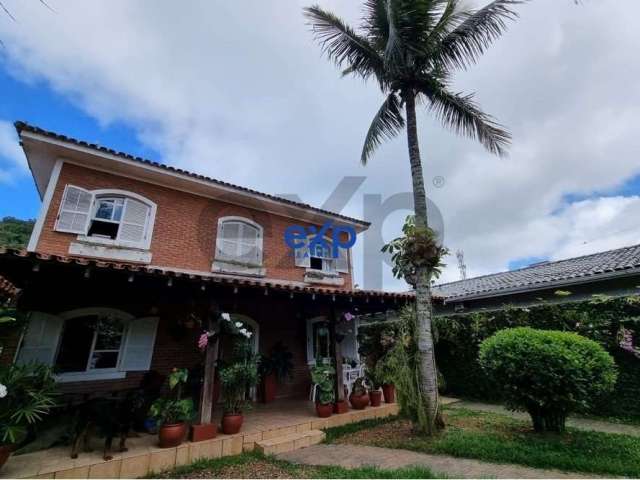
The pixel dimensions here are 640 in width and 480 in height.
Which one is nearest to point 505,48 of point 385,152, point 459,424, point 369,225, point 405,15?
point 405,15

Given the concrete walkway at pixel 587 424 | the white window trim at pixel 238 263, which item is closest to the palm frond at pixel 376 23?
the white window trim at pixel 238 263

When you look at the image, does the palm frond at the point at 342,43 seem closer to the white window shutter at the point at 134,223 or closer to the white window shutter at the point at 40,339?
the white window shutter at the point at 134,223

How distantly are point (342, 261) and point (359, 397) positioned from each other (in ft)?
18.2

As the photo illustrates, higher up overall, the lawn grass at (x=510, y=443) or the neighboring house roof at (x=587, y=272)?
the neighboring house roof at (x=587, y=272)

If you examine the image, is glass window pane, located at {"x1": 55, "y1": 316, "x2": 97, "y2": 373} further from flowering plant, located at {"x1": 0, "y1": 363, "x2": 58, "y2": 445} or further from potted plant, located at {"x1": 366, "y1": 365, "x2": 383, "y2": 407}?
potted plant, located at {"x1": 366, "y1": 365, "x2": 383, "y2": 407}

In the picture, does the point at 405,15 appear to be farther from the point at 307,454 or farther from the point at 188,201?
the point at 307,454

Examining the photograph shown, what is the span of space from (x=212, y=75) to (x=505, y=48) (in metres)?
6.80

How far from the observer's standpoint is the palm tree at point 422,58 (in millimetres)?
6551

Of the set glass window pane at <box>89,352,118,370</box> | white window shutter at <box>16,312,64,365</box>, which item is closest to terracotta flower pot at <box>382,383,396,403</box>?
glass window pane at <box>89,352,118,370</box>

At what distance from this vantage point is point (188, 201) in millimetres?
9430

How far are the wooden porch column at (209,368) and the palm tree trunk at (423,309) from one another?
404 cm

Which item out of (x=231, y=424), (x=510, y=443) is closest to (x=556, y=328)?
(x=510, y=443)

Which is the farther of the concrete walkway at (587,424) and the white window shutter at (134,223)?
the white window shutter at (134,223)

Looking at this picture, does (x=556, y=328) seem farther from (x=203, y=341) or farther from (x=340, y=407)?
(x=203, y=341)
